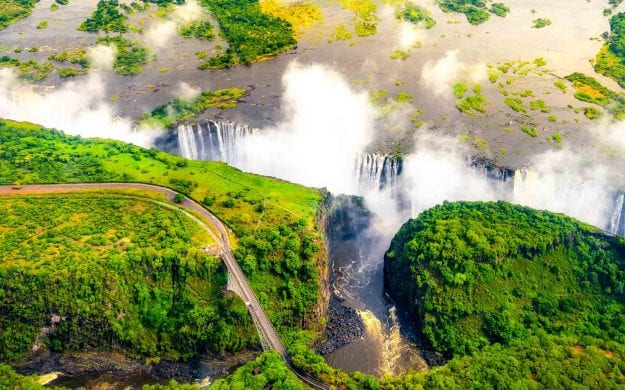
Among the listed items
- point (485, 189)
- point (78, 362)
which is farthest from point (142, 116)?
point (485, 189)

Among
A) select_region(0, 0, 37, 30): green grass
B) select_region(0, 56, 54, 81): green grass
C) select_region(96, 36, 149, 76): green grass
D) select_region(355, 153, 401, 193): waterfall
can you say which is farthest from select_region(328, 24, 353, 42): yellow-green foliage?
select_region(0, 0, 37, 30): green grass

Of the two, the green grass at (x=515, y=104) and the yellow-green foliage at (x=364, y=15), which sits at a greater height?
the yellow-green foliage at (x=364, y=15)

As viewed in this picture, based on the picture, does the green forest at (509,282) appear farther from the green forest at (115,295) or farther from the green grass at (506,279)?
the green forest at (115,295)

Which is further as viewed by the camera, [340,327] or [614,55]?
[614,55]

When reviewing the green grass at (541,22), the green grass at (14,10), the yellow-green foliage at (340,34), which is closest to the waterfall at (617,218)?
the green grass at (541,22)

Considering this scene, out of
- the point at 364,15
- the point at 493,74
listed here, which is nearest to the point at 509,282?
the point at 493,74

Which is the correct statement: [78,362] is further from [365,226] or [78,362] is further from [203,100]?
[203,100]

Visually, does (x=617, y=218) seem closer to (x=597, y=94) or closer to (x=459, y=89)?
(x=597, y=94)
